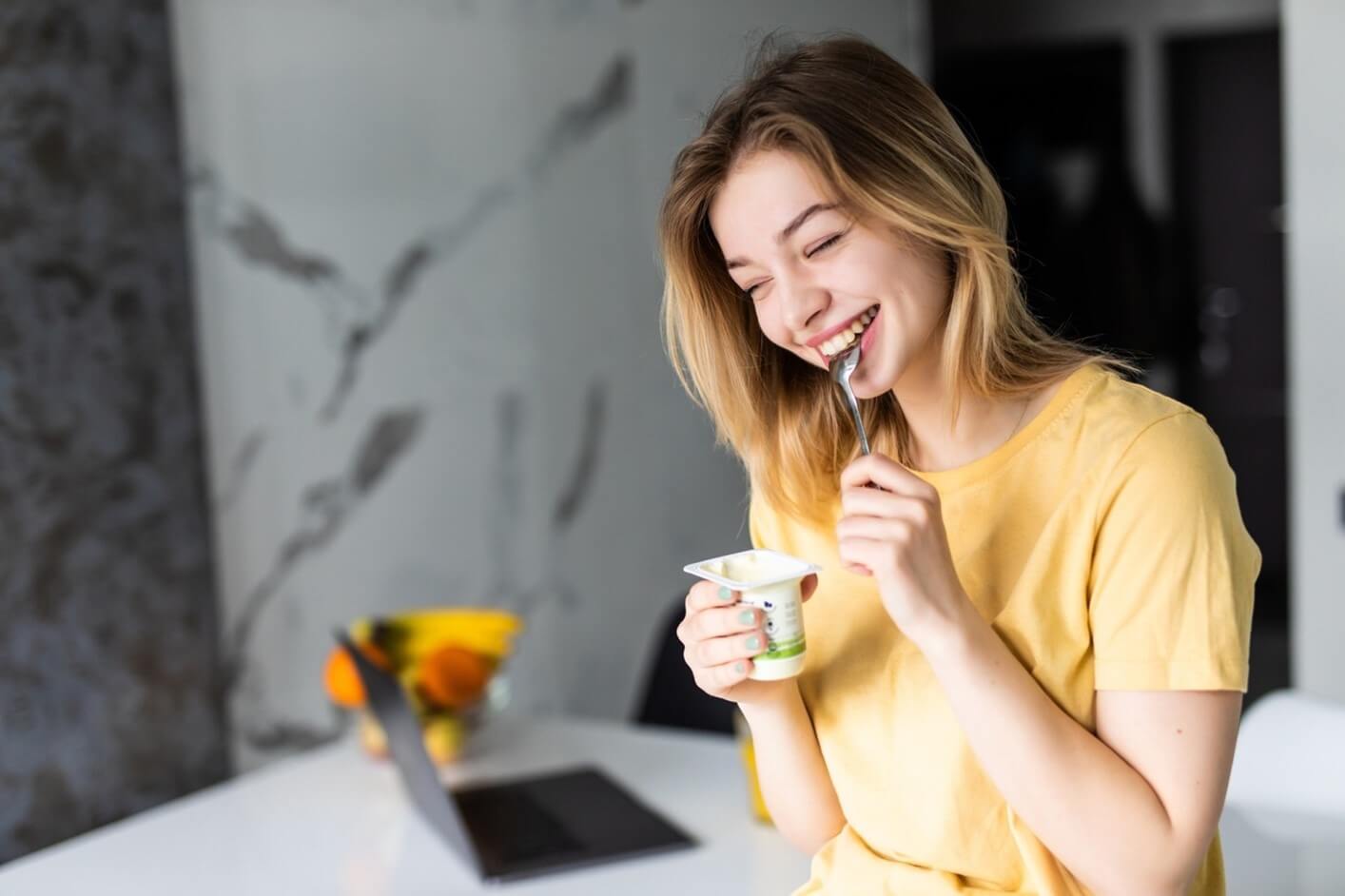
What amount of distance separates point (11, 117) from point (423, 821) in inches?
47.4

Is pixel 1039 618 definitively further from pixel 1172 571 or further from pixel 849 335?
pixel 849 335

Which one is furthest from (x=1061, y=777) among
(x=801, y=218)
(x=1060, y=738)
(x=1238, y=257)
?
(x=1238, y=257)

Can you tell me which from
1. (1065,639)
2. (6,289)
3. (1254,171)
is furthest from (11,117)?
(1254,171)

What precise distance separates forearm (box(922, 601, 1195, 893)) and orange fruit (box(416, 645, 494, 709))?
0.99 metres

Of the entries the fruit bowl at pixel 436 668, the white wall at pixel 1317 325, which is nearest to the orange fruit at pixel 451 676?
the fruit bowl at pixel 436 668

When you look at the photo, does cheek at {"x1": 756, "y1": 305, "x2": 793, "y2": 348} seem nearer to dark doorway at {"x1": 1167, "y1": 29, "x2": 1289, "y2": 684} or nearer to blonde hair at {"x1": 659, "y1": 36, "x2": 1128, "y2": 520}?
blonde hair at {"x1": 659, "y1": 36, "x2": 1128, "y2": 520}

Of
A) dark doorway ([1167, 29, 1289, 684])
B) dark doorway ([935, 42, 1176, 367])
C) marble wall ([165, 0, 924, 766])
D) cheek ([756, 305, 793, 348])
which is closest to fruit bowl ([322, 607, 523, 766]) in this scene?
marble wall ([165, 0, 924, 766])

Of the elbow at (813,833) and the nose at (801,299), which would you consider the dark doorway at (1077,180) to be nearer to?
the elbow at (813,833)

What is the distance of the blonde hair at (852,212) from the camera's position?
1.04 meters

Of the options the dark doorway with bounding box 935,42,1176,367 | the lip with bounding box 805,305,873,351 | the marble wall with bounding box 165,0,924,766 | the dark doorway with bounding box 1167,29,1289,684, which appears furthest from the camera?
the dark doorway with bounding box 935,42,1176,367

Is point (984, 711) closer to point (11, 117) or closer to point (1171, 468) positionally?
point (1171, 468)

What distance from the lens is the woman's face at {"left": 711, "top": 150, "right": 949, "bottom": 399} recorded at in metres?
1.05

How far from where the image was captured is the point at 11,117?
2.01 metres

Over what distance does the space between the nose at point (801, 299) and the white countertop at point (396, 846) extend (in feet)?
2.24
